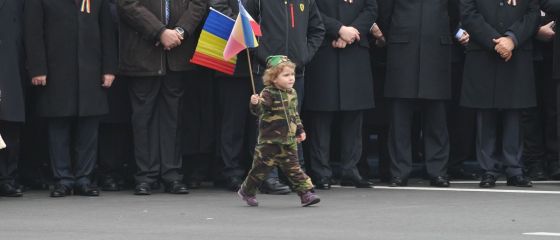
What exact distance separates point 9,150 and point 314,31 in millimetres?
3059

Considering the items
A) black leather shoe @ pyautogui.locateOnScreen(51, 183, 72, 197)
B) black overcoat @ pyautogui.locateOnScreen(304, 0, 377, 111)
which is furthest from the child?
black overcoat @ pyautogui.locateOnScreen(304, 0, 377, 111)

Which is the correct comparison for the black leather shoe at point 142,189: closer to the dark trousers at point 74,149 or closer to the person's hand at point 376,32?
the dark trousers at point 74,149

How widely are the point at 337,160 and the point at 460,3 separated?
7.28ft

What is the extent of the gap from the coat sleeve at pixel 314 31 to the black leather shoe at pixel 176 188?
169 centimetres

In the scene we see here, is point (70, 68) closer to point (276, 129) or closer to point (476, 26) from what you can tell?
point (276, 129)

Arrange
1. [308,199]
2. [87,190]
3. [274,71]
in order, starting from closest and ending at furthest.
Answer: [308,199] < [274,71] < [87,190]

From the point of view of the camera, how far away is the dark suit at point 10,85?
13.1m

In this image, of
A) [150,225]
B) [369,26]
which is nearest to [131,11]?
[369,26]

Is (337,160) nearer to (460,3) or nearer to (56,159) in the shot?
(460,3)

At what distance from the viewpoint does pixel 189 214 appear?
11.4 metres

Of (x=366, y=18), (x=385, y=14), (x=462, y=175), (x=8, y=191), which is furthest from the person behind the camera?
(x=462, y=175)

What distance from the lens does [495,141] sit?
14055 mm

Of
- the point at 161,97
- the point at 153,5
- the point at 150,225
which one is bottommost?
the point at 150,225

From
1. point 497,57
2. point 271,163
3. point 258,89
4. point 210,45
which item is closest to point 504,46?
point 497,57
